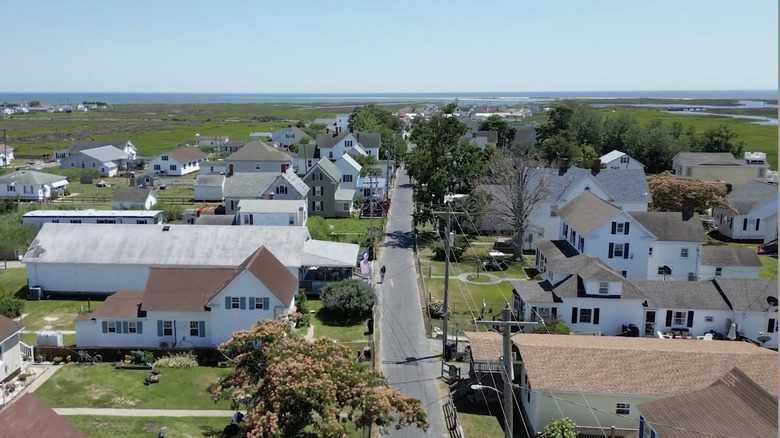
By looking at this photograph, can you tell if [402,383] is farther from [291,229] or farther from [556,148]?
[556,148]

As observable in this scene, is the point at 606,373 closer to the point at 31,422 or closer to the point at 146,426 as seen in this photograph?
the point at 146,426

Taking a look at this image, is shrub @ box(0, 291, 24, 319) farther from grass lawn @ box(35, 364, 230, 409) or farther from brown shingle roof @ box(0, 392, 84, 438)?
brown shingle roof @ box(0, 392, 84, 438)

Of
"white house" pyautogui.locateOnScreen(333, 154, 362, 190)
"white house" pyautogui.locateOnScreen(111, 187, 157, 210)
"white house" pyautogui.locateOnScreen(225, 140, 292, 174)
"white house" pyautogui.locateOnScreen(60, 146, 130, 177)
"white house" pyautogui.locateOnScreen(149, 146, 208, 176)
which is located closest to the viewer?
"white house" pyautogui.locateOnScreen(111, 187, 157, 210)

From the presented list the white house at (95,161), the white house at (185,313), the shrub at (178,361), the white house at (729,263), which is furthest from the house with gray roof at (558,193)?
the white house at (95,161)

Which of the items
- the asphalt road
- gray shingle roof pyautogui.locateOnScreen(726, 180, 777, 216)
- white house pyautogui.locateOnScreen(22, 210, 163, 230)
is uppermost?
gray shingle roof pyautogui.locateOnScreen(726, 180, 777, 216)

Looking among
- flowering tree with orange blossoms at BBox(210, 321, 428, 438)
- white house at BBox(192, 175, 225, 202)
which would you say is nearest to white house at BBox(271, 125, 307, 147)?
white house at BBox(192, 175, 225, 202)

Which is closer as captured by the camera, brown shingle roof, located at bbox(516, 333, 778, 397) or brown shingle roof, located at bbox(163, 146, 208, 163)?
brown shingle roof, located at bbox(516, 333, 778, 397)

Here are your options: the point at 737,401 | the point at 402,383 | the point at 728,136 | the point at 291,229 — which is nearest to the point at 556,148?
the point at 728,136
